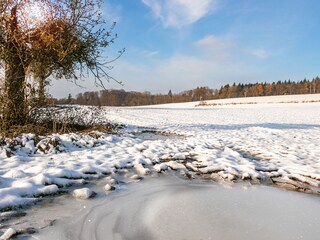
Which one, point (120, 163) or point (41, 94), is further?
point (41, 94)

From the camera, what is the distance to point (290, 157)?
23.2ft

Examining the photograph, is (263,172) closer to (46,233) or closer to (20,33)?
(46,233)

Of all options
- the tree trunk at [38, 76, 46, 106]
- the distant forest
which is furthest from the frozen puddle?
the distant forest

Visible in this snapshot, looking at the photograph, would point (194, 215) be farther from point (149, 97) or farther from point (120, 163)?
point (149, 97)

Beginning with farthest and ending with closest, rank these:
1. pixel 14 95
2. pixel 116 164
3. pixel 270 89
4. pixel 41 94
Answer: pixel 270 89 → pixel 41 94 → pixel 14 95 → pixel 116 164

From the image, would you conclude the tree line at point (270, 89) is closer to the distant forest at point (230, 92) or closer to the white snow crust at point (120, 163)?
the distant forest at point (230, 92)

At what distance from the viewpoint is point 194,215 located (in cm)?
339

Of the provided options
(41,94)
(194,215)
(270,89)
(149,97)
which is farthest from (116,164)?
(270,89)

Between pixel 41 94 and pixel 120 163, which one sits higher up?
pixel 41 94

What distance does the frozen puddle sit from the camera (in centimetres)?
289

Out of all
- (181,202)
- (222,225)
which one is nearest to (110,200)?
(181,202)

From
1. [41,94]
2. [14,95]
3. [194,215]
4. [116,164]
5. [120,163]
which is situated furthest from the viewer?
[41,94]

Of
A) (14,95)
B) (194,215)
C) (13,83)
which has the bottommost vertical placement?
(194,215)

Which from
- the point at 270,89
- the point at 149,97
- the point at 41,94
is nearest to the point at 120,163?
the point at 41,94
